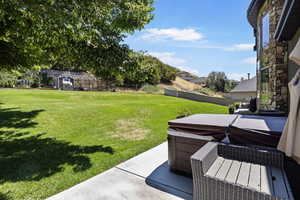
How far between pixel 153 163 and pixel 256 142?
90.7 inches

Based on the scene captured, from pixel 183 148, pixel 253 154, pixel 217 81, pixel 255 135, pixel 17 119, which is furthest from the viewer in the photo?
pixel 217 81

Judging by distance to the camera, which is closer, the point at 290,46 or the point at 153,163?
the point at 153,163

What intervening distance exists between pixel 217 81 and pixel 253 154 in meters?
46.6

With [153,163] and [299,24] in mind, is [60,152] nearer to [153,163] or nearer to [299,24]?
[153,163]

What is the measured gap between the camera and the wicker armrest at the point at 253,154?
2225mm

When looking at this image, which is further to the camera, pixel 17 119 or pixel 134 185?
pixel 17 119

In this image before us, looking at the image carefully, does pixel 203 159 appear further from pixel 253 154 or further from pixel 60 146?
pixel 60 146

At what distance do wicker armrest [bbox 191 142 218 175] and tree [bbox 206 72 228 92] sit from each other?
46053mm

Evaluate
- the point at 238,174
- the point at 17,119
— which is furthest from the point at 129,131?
the point at 17,119

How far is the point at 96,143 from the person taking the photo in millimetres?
5367

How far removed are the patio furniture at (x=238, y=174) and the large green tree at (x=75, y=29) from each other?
133 inches

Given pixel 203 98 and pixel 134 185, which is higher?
pixel 203 98

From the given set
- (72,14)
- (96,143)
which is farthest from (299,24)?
(96,143)

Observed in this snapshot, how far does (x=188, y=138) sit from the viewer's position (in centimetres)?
303
